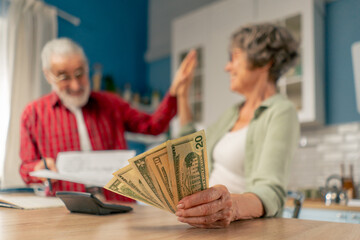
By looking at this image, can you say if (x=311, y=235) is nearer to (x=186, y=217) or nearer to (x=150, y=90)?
(x=186, y=217)

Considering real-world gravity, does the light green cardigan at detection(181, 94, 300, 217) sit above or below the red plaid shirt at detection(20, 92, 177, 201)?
below

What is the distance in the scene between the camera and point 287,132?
1.10 m

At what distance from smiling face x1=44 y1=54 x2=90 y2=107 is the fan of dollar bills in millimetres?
1095

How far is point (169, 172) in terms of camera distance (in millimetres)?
641

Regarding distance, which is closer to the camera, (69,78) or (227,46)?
(69,78)

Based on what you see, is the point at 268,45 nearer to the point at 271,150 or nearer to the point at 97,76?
the point at 271,150

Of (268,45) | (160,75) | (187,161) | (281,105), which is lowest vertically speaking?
(187,161)

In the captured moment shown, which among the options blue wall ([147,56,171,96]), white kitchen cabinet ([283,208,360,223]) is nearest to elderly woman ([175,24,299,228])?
white kitchen cabinet ([283,208,360,223])

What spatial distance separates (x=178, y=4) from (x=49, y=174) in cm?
379

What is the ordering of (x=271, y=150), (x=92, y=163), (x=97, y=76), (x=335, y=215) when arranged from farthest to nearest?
1. (x=97, y=76)
2. (x=335, y=215)
3. (x=92, y=163)
4. (x=271, y=150)

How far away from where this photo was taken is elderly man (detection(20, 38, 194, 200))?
162 centimetres

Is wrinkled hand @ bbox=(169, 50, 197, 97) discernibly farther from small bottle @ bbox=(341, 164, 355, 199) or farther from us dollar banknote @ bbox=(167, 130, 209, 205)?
small bottle @ bbox=(341, 164, 355, 199)

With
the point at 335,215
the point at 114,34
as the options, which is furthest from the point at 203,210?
the point at 114,34

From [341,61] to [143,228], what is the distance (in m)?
3.02
